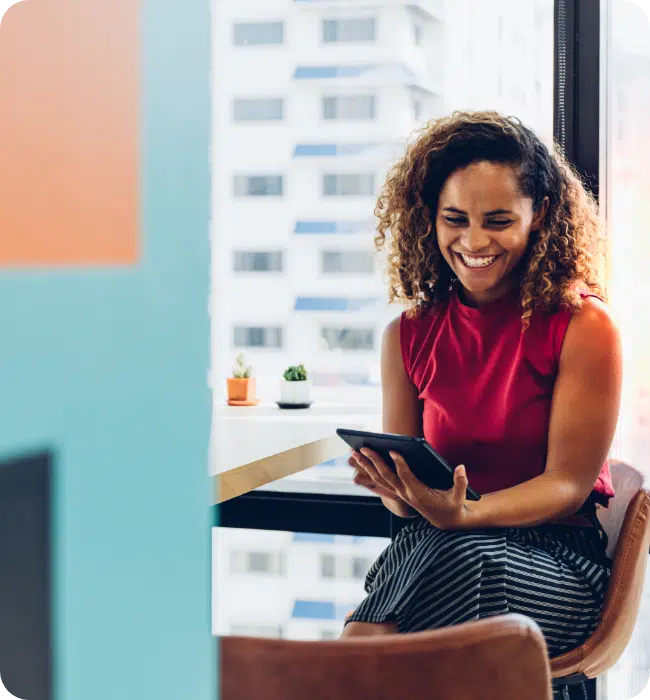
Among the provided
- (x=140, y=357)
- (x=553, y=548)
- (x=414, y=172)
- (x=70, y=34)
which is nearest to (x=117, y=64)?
(x=70, y=34)

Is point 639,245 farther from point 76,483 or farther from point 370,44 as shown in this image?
point 76,483

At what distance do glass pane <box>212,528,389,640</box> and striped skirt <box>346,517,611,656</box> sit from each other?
125 centimetres

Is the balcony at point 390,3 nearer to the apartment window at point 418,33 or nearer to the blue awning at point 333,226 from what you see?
the apartment window at point 418,33

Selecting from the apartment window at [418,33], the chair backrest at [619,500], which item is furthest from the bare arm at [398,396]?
the apartment window at [418,33]

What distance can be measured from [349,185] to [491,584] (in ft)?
5.33

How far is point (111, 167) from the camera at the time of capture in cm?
43

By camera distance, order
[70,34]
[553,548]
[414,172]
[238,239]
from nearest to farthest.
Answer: [70,34] < [553,548] < [414,172] < [238,239]

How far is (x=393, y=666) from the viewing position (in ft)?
2.81

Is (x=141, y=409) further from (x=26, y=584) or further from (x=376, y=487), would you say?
(x=376, y=487)

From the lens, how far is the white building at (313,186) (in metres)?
2.81

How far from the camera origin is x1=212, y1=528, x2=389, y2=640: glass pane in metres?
2.91

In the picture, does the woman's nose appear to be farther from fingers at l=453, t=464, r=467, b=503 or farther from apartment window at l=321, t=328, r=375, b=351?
apartment window at l=321, t=328, r=375, b=351

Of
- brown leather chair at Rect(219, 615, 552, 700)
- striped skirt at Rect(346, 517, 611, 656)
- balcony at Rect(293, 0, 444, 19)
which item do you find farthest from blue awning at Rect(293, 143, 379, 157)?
brown leather chair at Rect(219, 615, 552, 700)

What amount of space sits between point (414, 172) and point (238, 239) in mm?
1104
